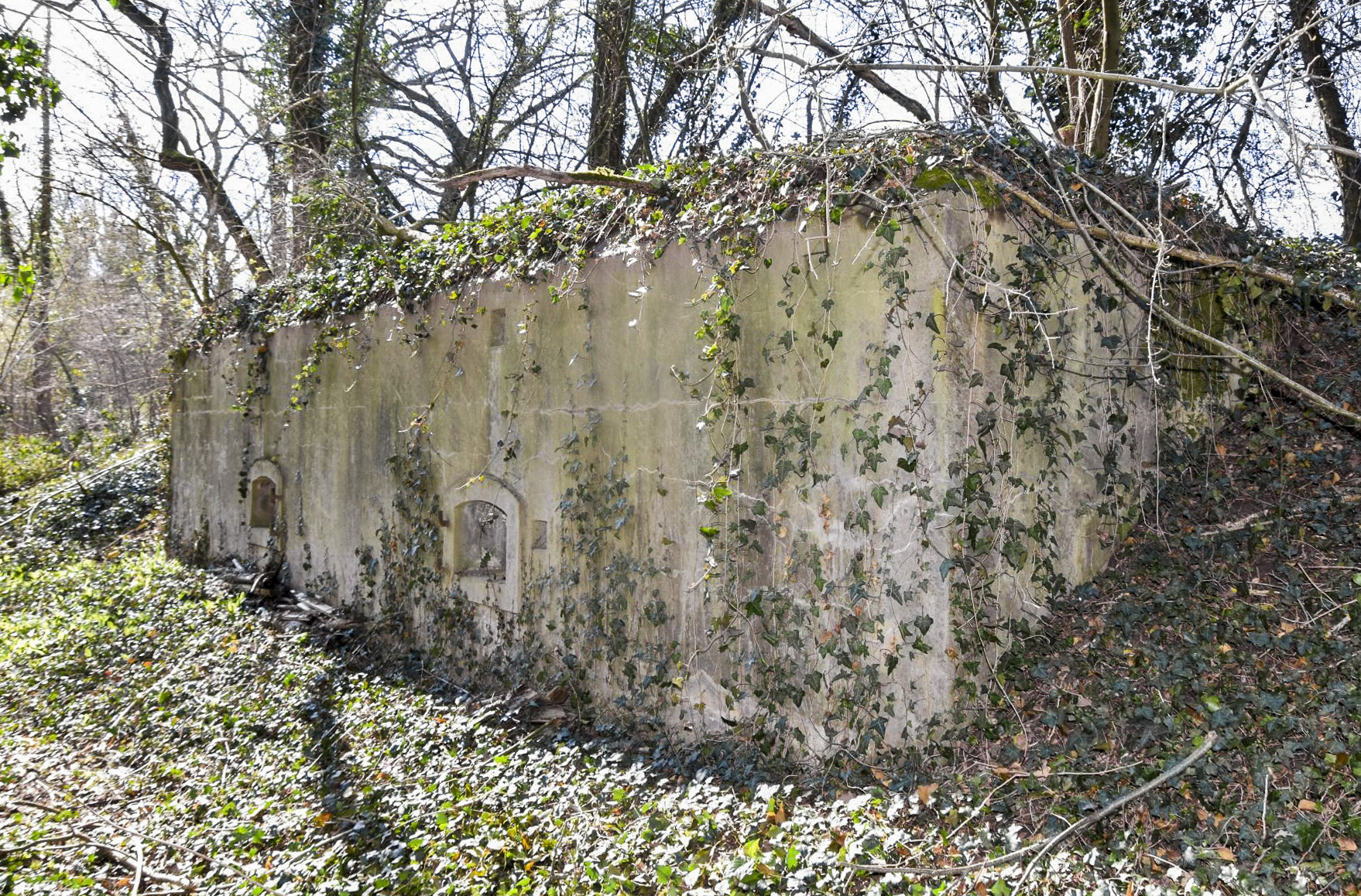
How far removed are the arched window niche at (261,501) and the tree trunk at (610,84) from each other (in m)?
5.60

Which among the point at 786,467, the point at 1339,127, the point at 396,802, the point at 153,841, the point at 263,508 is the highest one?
the point at 1339,127

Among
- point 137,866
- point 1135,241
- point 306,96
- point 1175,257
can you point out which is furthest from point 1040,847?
point 306,96

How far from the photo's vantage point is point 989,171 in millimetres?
4398

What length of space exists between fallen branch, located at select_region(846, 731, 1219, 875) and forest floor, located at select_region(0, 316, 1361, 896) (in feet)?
0.08

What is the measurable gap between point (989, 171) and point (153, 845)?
5.62 m

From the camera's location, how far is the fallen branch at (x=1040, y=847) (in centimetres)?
345

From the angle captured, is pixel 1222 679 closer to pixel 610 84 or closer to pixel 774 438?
pixel 774 438

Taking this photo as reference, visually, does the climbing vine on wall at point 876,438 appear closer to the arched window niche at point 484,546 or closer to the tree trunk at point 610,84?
the arched window niche at point 484,546

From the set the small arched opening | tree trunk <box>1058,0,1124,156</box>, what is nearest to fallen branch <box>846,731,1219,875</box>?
tree trunk <box>1058,0,1124,156</box>

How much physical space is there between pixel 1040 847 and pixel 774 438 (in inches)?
89.8

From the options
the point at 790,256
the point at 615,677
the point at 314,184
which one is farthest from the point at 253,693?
the point at 314,184

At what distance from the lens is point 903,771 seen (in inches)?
165

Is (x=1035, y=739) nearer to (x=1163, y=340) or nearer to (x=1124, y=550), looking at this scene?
(x=1124, y=550)

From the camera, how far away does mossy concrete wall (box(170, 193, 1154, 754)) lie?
14.2 feet
